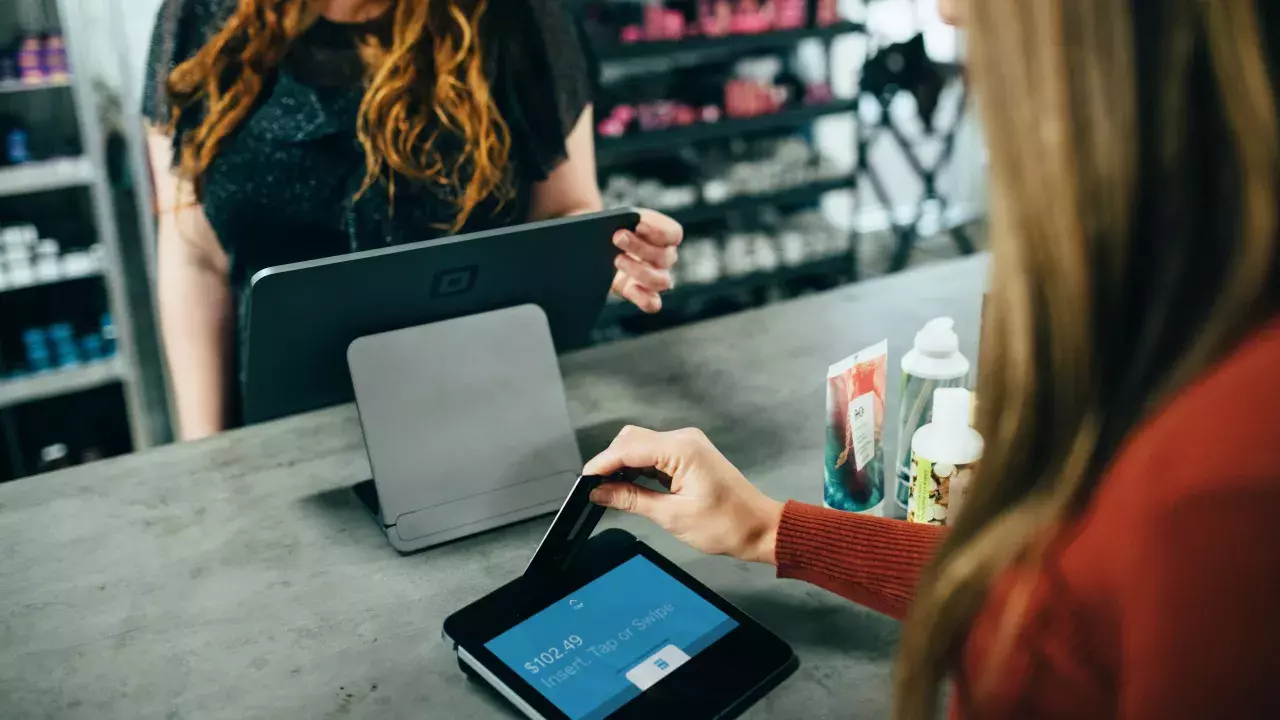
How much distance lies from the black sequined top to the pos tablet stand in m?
0.50

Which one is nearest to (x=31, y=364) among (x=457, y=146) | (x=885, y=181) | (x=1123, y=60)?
(x=457, y=146)

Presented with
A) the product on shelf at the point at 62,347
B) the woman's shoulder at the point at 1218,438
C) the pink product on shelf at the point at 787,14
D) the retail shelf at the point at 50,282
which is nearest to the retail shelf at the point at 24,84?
the retail shelf at the point at 50,282

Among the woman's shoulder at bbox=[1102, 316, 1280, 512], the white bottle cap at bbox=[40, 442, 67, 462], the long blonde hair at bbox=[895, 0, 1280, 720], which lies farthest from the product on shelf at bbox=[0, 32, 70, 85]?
the woman's shoulder at bbox=[1102, 316, 1280, 512]

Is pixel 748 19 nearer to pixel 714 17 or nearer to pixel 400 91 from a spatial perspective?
pixel 714 17

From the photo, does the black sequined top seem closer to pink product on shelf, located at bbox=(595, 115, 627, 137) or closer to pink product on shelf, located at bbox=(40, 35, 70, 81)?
pink product on shelf, located at bbox=(40, 35, 70, 81)

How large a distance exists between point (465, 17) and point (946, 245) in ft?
13.4

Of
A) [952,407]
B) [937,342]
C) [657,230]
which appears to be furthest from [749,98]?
[952,407]

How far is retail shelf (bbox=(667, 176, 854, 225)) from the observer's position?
3.62 metres

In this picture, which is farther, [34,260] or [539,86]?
[34,260]

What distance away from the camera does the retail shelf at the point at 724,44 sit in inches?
126

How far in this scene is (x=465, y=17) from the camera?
59.3 inches

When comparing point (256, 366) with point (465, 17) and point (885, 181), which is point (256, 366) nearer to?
point (465, 17)

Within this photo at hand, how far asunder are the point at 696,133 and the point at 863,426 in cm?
259

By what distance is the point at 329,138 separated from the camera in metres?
1.53
